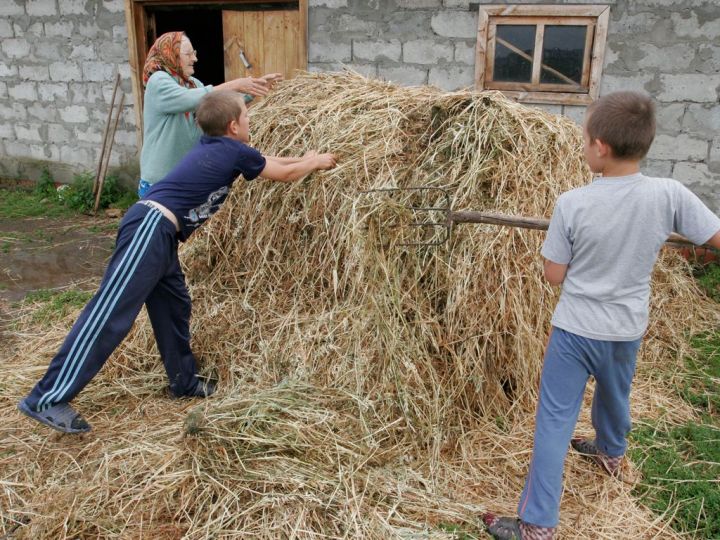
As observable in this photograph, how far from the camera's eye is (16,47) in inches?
314

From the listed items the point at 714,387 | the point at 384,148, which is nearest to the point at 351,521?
the point at 384,148

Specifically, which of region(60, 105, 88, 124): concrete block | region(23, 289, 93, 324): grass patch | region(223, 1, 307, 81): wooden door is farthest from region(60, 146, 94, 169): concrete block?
region(23, 289, 93, 324): grass patch

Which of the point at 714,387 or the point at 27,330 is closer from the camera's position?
the point at 714,387

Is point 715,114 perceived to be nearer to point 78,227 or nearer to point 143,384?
point 143,384

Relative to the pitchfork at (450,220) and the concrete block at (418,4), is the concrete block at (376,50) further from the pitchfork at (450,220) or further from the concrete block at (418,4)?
the pitchfork at (450,220)

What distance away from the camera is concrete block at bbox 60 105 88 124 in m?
7.81

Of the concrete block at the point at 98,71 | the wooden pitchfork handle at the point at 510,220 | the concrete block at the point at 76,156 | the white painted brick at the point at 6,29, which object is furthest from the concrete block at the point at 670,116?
the white painted brick at the point at 6,29

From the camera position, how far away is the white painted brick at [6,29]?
26.0ft

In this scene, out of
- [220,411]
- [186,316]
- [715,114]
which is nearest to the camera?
[220,411]

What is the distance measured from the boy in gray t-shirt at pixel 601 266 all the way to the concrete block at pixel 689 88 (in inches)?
147

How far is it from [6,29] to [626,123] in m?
8.64

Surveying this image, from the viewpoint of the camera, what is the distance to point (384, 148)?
Result: 10.3 ft

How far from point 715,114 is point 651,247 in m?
3.89

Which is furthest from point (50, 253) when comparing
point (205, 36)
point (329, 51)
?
point (205, 36)
